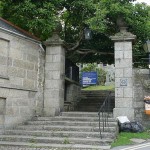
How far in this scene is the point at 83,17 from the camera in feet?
46.8

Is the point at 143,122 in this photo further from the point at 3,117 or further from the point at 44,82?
the point at 3,117

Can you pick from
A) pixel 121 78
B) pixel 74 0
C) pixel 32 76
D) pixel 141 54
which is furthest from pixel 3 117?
pixel 141 54

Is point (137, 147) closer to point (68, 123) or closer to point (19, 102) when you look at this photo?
point (68, 123)

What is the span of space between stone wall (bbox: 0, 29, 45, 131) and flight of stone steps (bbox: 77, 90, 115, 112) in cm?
283

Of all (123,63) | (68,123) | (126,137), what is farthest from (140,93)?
(68,123)

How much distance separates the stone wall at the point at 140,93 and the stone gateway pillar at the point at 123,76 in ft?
0.79

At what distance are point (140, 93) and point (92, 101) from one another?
14.4ft

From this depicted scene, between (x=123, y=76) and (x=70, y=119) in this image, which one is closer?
(x=70, y=119)

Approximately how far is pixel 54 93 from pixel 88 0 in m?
4.24

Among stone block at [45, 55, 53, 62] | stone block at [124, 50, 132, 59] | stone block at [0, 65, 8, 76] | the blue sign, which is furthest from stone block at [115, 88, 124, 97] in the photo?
the blue sign

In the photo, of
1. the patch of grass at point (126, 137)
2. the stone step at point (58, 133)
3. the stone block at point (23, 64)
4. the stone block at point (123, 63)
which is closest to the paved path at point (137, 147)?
the patch of grass at point (126, 137)

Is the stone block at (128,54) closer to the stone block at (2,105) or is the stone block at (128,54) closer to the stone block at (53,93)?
the stone block at (53,93)

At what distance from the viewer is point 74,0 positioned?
45.7ft

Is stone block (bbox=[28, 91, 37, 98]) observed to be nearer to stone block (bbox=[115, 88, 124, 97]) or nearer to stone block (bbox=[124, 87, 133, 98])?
stone block (bbox=[115, 88, 124, 97])
